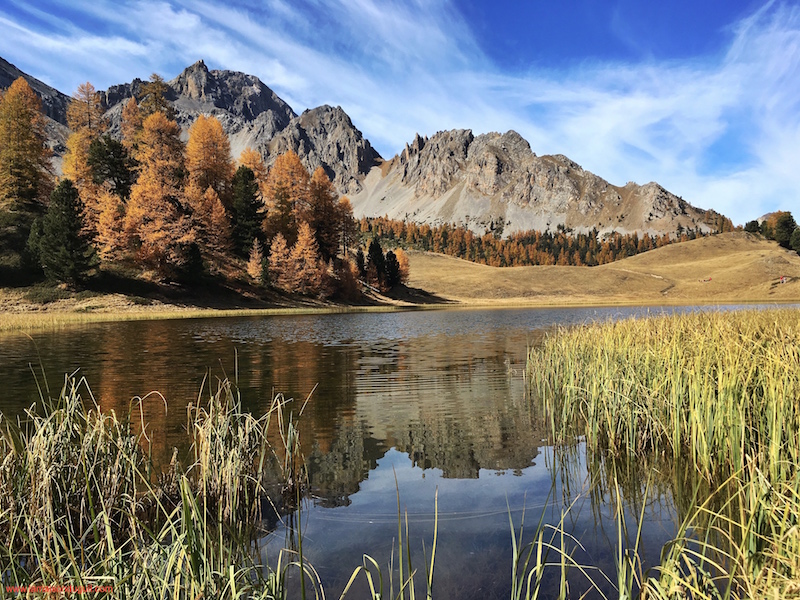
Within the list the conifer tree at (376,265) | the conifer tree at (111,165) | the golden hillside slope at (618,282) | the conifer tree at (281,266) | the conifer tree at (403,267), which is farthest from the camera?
the conifer tree at (403,267)

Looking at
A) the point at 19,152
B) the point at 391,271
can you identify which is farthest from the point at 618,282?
the point at 19,152

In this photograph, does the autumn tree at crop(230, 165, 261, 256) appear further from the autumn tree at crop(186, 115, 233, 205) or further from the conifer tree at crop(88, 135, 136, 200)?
the conifer tree at crop(88, 135, 136, 200)

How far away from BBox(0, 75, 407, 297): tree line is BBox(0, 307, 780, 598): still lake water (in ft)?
97.4

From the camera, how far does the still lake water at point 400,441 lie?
5.48 meters

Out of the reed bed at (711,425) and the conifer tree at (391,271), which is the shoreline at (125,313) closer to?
the conifer tree at (391,271)

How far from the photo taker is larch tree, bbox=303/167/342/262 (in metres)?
76.1

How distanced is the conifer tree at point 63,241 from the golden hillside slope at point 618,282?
62.9 metres

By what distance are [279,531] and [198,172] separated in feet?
226

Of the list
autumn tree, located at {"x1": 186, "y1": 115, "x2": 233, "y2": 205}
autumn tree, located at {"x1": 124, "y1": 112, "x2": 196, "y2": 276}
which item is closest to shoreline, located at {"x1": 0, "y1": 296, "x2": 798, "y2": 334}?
autumn tree, located at {"x1": 124, "y1": 112, "x2": 196, "y2": 276}

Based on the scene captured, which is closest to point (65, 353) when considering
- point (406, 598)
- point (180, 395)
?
point (180, 395)

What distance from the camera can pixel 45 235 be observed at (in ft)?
152

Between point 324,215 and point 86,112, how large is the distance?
3794 cm

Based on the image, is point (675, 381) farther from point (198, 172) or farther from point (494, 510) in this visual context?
point (198, 172)

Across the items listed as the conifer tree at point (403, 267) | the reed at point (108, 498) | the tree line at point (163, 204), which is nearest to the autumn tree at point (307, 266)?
the tree line at point (163, 204)
